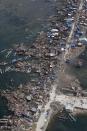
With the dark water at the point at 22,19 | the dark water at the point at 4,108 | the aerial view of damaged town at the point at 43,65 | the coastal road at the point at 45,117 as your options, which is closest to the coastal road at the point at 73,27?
the aerial view of damaged town at the point at 43,65

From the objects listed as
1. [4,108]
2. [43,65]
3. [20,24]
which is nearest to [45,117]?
[4,108]

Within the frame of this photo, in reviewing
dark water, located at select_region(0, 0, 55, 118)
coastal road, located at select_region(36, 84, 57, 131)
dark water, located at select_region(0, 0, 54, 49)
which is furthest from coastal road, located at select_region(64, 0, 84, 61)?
coastal road, located at select_region(36, 84, 57, 131)

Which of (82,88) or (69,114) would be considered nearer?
(69,114)

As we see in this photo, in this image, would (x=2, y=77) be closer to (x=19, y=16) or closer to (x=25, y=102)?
(x=25, y=102)

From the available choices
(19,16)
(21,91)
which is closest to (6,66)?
(21,91)

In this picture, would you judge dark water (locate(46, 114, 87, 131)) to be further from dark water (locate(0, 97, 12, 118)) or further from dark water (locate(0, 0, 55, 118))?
dark water (locate(0, 0, 55, 118))

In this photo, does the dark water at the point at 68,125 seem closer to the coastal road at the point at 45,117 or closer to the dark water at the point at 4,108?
the coastal road at the point at 45,117

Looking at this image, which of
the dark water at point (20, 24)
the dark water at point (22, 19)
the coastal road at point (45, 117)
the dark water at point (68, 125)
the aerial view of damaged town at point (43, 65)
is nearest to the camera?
the coastal road at point (45, 117)

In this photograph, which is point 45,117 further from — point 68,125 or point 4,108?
point 4,108
